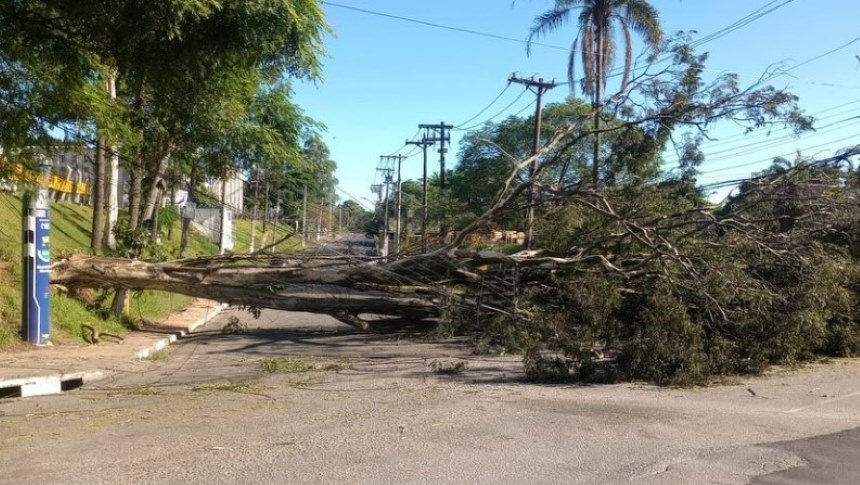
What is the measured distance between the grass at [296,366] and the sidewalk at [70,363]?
2.17 m

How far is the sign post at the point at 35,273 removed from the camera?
12.2 metres

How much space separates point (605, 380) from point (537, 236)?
5.27 m

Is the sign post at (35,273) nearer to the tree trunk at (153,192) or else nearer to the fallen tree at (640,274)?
the fallen tree at (640,274)

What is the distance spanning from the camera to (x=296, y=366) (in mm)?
11672

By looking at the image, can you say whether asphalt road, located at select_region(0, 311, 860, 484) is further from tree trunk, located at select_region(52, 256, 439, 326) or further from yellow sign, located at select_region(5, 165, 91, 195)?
tree trunk, located at select_region(52, 256, 439, 326)

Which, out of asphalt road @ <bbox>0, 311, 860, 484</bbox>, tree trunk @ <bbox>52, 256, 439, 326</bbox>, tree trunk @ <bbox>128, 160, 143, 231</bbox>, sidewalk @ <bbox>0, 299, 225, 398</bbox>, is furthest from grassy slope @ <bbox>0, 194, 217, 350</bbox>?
asphalt road @ <bbox>0, 311, 860, 484</bbox>

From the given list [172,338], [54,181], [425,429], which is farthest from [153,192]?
[425,429]

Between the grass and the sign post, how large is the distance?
155 inches

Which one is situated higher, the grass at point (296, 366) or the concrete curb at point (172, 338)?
the grass at point (296, 366)

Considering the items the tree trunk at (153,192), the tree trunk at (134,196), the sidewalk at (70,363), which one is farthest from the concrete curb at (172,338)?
the tree trunk at (153,192)

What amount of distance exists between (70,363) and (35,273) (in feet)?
7.21

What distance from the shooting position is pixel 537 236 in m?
14.8

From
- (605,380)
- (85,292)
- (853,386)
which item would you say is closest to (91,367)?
(85,292)

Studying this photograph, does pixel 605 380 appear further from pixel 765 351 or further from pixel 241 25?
pixel 241 25
